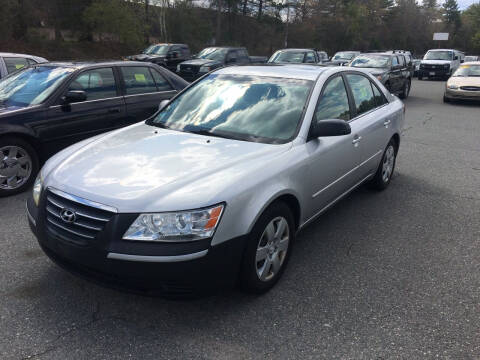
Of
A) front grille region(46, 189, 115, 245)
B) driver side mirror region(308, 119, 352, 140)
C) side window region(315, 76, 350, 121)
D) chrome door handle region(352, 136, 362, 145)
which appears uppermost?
side window region(315, 76, 350, 121)

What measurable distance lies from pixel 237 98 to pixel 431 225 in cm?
254

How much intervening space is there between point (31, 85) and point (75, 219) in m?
3.82

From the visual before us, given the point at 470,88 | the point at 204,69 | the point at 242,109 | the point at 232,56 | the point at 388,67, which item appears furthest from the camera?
the point at 232,56

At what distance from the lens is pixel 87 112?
19.0 ft

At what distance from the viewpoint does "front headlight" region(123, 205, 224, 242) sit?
2506 mm

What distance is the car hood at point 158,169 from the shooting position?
2596 millimetres

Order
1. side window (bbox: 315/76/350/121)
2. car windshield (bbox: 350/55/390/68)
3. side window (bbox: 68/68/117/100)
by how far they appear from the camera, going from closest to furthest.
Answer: side window (bbox: 315/76/350/121), side window (bbox: 68/68/117/100), car windshield (bbox: 350/55/390/68)

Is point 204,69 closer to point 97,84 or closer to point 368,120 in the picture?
point 97,84

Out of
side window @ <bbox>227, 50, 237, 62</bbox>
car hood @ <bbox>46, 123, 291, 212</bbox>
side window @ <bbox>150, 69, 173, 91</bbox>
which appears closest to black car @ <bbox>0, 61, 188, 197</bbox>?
side window @ <bbox>150, 69, 173, 91</bbox>

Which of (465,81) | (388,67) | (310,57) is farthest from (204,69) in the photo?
(465,81)

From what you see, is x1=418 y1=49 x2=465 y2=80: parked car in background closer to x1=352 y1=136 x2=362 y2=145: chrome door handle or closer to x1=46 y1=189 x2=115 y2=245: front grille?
x1=352 y1=136 x2=362 y2=145: chrome door handle

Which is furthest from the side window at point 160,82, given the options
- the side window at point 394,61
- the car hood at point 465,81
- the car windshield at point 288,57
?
the car hood at point 465,81

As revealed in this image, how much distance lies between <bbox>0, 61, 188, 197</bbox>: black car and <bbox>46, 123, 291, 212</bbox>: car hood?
6.83 feet

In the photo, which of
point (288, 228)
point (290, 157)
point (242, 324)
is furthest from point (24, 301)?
point (290, 157)
